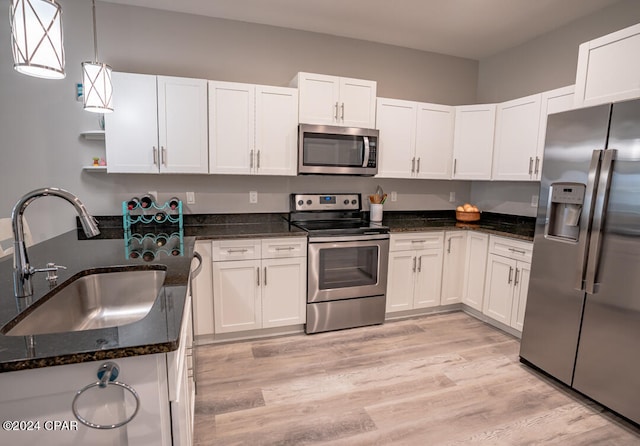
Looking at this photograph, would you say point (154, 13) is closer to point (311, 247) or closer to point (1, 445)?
point (311, 247)

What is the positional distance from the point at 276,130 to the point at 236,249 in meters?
1.09

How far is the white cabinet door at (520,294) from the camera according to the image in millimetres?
2795

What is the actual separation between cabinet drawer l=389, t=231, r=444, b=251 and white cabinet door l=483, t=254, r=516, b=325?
0.49 metres

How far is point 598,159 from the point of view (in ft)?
6.45

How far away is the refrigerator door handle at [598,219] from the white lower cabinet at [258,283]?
1952mm

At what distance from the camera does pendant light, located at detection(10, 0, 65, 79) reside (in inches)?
41.1

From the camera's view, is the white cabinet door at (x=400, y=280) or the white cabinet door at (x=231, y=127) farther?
the white cabinet door at (x=400, y=280)

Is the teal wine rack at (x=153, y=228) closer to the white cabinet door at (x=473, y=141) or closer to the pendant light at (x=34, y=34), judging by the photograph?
the pendant light at (x=34, y=34)

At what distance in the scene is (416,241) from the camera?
10.6 ft

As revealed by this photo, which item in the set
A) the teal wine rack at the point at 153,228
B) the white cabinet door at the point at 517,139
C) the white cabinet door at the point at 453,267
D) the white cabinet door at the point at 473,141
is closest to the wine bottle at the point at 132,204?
the teal wine rack at the point at 153,228

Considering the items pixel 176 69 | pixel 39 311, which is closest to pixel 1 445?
pixel 39 311

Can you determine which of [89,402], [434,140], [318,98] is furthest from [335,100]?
[89,402]

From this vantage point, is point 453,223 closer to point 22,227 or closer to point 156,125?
point 156,125

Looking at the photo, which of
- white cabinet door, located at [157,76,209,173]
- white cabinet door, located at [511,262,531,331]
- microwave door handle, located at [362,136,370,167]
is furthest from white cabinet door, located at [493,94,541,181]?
white cabinet door, located at [157,76,209,173]
